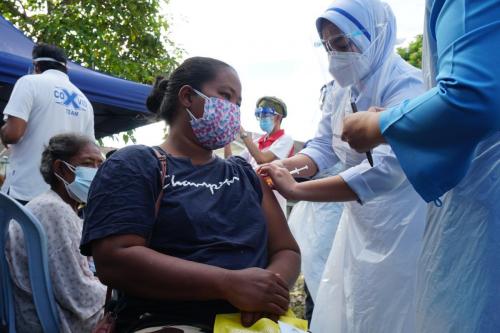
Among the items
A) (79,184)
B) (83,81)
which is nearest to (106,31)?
(83,81)

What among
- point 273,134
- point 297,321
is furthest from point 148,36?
point 297,321

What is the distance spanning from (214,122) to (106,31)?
8.68 meters

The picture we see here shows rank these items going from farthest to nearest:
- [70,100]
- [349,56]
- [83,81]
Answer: [83,81], [70,100], [349,56]

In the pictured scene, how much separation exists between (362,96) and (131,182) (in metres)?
1.09

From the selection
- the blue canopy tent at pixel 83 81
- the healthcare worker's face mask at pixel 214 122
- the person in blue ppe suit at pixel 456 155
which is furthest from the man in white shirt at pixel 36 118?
the person in blue ppe suit at pixel 456 155

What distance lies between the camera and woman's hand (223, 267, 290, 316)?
4.47 feet

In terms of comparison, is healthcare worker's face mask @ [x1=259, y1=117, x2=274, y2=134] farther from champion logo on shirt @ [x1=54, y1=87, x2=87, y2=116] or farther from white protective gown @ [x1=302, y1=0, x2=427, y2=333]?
white protective gown @ [x1=302, y1=0, x2=427, y2=333]

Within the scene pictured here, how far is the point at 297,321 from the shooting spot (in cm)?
144

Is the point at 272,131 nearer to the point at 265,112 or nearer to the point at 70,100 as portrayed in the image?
the point at 265,112

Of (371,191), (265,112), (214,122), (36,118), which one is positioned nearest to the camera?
(214,122)

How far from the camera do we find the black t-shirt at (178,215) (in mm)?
Answer: 1448

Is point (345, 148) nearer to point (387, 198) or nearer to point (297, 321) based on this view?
point (387, 198)

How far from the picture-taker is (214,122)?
179 centimetres

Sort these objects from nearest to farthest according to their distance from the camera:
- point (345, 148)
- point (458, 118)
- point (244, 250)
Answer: point (458, 118), point (244, 250), point (345, 148)
